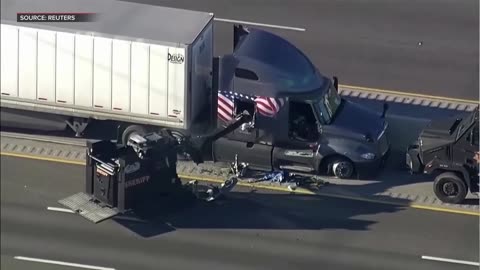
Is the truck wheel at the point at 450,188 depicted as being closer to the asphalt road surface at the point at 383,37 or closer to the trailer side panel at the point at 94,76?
the trailer side panel at the point at 94,76

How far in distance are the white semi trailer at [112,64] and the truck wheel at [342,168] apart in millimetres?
2795

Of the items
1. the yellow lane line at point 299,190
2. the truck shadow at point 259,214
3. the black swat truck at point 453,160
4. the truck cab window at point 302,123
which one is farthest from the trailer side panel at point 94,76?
the black swat truck at point 453,160

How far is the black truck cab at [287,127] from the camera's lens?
2844 centimetres

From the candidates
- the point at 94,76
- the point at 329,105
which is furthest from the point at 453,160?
the point at 94,76

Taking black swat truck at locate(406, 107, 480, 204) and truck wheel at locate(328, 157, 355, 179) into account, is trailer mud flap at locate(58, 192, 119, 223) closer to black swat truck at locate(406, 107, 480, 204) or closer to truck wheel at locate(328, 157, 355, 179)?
truck wheel at locate(328, 157, 355, 179)

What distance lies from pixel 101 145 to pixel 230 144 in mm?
3239

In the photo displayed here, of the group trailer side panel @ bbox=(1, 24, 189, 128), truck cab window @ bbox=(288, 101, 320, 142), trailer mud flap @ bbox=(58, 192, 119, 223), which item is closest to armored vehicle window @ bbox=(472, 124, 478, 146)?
truck cab window @ bbox=(288, 101, 320, 142)

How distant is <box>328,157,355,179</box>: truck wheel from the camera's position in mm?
28406

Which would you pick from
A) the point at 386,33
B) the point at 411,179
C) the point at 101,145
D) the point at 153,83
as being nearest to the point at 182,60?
the point at 153,83

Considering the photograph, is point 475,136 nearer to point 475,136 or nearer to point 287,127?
point 475,136

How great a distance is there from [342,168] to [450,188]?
2192mm

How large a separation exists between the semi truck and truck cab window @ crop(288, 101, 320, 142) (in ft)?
0.07

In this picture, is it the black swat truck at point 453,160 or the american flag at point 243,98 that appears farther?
the american flag at point 243,98

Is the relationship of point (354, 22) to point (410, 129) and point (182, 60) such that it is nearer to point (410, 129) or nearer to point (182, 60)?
point (410, 129)
